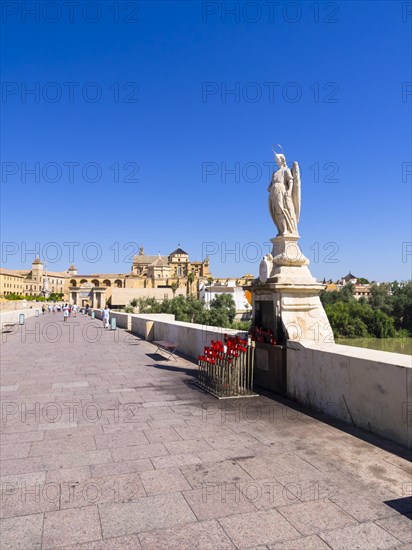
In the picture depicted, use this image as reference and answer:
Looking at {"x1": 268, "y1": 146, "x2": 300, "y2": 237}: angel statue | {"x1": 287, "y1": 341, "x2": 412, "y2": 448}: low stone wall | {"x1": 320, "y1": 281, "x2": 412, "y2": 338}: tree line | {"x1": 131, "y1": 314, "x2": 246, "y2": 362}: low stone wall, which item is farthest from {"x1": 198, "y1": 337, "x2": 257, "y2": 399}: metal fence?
{"x1": 320, "y1": 281, "x2": 412, "y2": 338}: tree line

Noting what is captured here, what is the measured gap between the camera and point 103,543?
277 centimetres

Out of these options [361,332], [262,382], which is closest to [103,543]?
[262,382]

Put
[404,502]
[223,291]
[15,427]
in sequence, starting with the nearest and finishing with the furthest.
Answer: [404,502], [15,427], [223,291]

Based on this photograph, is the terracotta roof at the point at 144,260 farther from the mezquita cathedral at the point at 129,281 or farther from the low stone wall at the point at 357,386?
the low stone wall at the point at 357,386

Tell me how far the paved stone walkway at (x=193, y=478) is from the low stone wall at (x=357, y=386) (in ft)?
0.86

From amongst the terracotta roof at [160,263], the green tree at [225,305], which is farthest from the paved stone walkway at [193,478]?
the terracotta roof at [160,263]

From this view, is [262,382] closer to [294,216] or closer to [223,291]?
[294,216]

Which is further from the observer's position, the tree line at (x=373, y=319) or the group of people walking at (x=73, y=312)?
the tree line at (x=373, y=319)

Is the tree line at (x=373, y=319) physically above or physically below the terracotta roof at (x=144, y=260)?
below

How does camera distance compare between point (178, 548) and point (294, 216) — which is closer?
point (178, 548)

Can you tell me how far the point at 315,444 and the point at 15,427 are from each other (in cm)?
361

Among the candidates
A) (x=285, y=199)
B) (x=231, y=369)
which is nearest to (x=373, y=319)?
(x=285, y=199)

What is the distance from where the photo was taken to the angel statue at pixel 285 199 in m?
7.86

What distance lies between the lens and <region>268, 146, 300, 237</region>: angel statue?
786 cm
